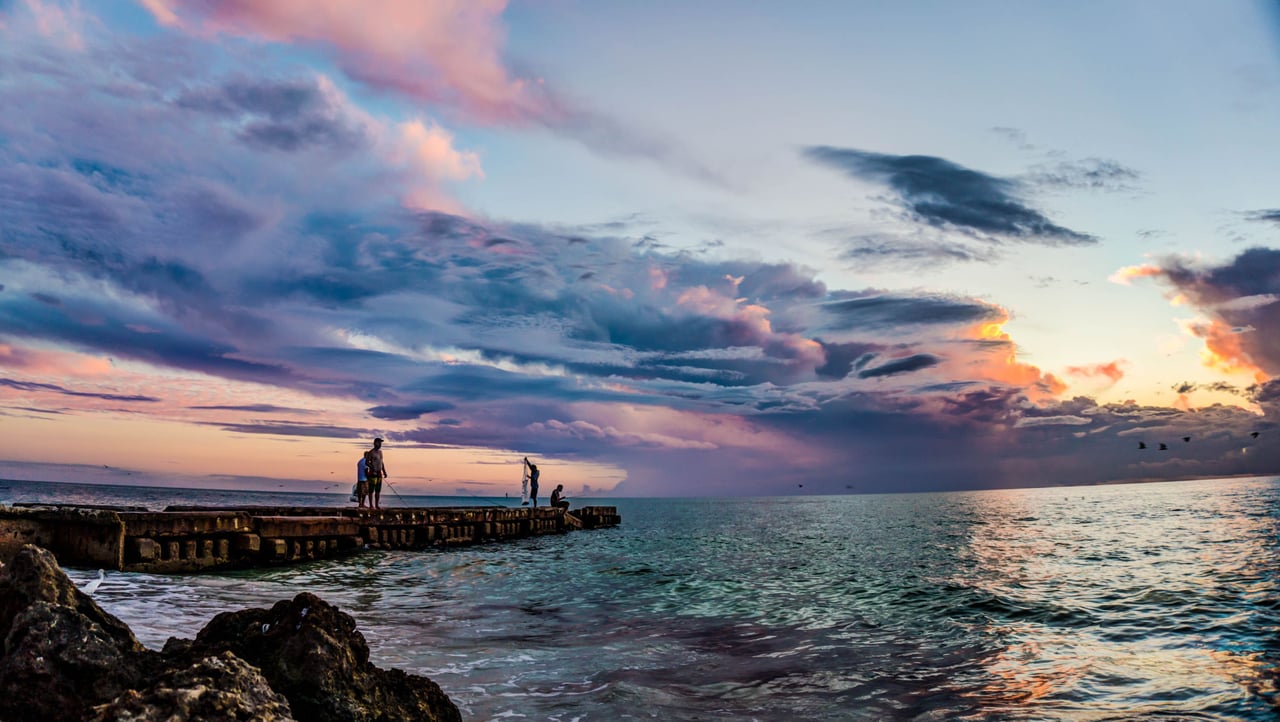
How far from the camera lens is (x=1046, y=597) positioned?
2078 cm

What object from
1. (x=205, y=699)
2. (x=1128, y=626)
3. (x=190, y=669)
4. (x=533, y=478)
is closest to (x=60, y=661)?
(x=190, y=669)

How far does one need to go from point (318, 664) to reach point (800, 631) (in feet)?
38.6

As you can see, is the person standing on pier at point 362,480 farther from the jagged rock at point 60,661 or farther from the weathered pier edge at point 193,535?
the jagged rock at point 60,661

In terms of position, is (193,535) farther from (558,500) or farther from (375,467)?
(558,500)

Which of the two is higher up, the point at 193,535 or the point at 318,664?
the point at 318,664

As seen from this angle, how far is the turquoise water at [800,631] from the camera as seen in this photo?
399 inches

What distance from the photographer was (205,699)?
4.57 meters

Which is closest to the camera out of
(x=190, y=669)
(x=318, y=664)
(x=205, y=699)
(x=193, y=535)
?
(x=205, y=699)

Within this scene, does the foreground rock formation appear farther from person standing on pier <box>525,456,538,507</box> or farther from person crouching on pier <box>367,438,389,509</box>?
person standing on pier <box>525,456,538,507</box>

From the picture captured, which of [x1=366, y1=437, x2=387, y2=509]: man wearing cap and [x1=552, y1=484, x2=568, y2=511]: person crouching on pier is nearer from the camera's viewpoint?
[x1=366, y1=437, x2=387, y2=509]: man wearing cap

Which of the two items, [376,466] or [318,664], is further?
[376,466]

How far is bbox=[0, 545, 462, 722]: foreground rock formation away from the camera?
15.3 feet

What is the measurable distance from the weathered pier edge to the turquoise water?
1169 millimetres

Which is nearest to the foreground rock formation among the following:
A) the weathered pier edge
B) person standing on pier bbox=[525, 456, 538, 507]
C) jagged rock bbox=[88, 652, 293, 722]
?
jagged rock bbox=[88, 652, 293, 722]
